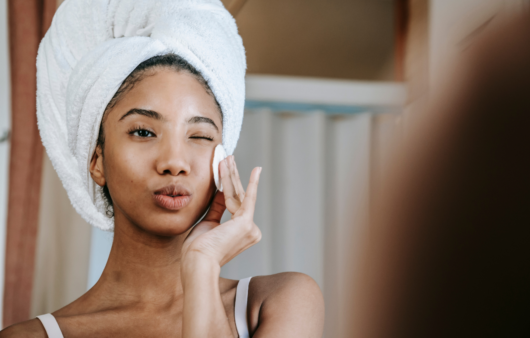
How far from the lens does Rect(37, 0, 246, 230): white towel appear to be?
2.31 ft

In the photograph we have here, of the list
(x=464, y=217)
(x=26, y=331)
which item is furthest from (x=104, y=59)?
(x=464, y=217)

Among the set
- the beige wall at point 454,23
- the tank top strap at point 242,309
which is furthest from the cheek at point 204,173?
the beige wall at point 454,23

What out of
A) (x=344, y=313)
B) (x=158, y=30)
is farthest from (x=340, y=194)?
(x=158, y=30)

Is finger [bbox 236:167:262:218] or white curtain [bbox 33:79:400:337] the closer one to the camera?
finger [bbox 236:167:262:218]

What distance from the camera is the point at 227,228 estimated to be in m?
0.64

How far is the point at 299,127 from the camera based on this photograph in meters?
1.10

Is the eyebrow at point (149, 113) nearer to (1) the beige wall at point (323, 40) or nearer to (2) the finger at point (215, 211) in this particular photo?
(2) the finger at point (215, 211)

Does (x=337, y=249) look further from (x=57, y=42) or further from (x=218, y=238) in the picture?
(x=57, y=42)

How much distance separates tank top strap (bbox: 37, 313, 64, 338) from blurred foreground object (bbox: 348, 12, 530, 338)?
27.1 inches

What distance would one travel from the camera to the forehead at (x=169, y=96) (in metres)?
0.67

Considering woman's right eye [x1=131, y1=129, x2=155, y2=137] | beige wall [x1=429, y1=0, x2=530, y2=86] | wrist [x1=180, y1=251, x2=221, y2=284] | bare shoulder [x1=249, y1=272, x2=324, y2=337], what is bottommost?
bare shoulder [x1=249, y1=272, x2=324, y2=337]

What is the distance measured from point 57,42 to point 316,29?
2.42 ft

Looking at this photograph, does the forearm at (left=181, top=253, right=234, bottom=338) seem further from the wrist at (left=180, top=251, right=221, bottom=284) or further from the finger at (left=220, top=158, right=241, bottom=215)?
the finger at (left=220, top=158, right=241, bottom=215)

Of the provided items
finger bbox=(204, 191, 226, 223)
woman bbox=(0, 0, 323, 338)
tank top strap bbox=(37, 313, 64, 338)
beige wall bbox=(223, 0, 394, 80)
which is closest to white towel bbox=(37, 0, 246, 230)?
woman bbox=(0, 0, 323, 338)
